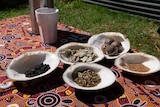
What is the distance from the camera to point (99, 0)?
282 cm

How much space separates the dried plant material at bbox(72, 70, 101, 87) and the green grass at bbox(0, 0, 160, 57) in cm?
77

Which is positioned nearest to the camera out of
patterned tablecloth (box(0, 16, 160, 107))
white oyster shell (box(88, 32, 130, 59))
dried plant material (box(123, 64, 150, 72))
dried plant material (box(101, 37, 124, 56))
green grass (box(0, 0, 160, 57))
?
patterned tablecloth (box(0, 16, 160, 107))

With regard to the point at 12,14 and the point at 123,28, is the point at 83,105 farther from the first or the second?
the point at 12,14

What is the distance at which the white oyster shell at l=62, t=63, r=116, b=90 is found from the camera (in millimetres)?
954

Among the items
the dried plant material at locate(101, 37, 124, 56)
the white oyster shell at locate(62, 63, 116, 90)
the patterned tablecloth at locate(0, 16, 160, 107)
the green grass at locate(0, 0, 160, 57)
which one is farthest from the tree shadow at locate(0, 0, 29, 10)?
the white oyster shell at locate(62, 63, 116, 90)

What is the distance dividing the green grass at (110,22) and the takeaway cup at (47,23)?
62 cm

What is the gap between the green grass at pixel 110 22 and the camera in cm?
184

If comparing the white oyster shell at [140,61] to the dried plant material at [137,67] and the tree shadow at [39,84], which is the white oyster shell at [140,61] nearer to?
the dried plant material at [137,67]

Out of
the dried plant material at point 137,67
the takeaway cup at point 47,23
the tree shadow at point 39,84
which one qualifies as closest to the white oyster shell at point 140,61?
the dried plant material at point 137,67

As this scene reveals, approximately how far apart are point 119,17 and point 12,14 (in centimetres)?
109

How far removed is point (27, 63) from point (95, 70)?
1.01 ft

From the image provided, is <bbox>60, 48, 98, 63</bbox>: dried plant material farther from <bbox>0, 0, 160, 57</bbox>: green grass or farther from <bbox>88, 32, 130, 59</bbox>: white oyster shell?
<bbox>0, 0, 160, 57</bbox>: green grass

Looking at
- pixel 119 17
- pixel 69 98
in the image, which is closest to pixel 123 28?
pixel 119 17

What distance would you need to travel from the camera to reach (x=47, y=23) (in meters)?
1.37
